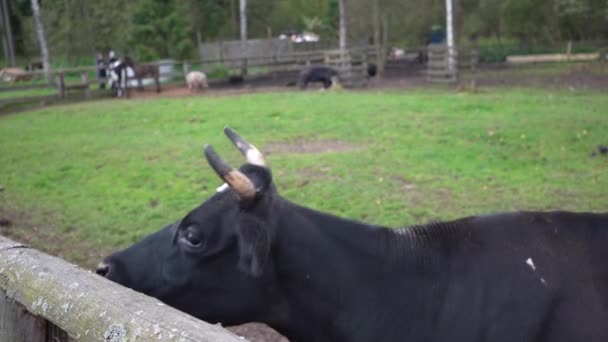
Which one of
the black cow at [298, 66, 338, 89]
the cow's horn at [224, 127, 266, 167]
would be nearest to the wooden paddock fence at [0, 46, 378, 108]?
the black cow at [298, 66, 338, 89]

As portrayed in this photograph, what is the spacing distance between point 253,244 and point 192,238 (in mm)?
308

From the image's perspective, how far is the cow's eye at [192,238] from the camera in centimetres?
279

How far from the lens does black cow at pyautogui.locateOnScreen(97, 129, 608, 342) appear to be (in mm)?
2758

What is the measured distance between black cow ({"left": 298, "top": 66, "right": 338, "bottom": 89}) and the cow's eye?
22226 mm

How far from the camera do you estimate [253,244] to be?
8.78 ft

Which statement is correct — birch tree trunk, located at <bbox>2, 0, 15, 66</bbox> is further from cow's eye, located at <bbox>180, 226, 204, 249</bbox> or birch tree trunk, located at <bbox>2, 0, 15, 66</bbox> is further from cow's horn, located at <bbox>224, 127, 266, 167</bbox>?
cow's eye, located at <bbox>180, 226, 204, 249</bbox>

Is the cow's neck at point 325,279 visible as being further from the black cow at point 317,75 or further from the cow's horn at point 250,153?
the black cow at point 317,75

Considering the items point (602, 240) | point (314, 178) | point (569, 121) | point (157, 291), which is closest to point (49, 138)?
point (314, 178)

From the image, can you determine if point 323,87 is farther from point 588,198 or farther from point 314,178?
point 588,198

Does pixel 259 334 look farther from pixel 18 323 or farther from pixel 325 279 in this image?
pixel 18 323

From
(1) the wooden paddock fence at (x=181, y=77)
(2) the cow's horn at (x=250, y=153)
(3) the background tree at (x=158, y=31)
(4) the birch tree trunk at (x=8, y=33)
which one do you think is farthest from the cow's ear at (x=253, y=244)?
(4) the birch tree trunk at (x=8, y=33)

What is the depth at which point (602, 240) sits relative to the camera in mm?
2979

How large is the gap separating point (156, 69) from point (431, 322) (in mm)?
24888

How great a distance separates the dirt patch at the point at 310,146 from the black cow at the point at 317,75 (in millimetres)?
12992
